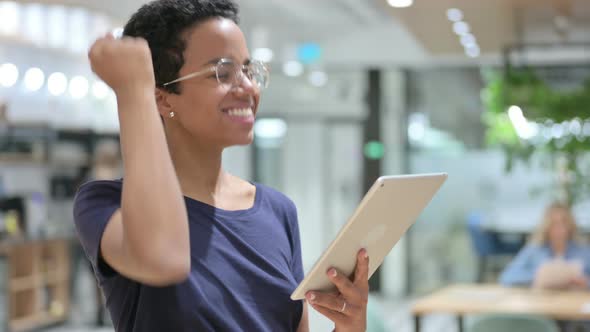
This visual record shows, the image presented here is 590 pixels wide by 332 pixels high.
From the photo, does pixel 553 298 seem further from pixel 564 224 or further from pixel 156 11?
pixel 156 11

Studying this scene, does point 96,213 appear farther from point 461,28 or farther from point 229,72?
point 461,28

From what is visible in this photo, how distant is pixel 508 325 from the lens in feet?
15.5

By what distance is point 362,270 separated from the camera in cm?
129

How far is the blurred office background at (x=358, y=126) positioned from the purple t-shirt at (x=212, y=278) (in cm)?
479

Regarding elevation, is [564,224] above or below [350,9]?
below

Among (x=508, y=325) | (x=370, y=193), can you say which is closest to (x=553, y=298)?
(x=508, y=325)

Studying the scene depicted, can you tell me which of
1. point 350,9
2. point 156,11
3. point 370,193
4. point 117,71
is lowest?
point 370,193

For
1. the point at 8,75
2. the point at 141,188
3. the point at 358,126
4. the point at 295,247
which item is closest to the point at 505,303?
the point at 295,247

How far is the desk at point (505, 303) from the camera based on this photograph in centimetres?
465

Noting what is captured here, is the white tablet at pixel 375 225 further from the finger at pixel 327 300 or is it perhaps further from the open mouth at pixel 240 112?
the open mouth at pixel 240 112

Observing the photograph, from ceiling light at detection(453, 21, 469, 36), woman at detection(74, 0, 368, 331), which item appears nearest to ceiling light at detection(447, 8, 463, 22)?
ceiling light at detection(453, 21, 469, 36)

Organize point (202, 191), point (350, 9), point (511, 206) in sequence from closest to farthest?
point (202, 191) → point (350, 9) → point (511, 206)

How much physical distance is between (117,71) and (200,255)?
0.31 metres

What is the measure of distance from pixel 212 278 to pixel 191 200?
123 mm
